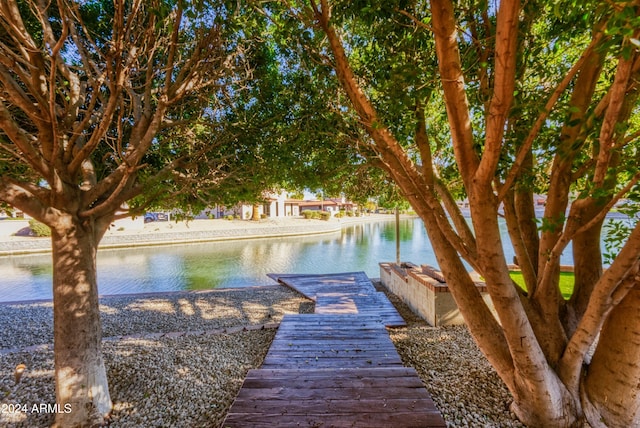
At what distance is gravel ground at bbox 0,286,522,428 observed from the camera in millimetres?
2805

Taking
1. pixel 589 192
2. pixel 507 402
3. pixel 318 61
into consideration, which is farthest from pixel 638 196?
pixel 318 61

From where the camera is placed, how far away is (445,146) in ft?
15.7

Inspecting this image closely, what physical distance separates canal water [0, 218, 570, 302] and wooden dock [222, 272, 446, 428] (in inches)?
241

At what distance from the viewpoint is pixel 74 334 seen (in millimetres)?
2746

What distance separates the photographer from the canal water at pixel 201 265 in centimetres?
951

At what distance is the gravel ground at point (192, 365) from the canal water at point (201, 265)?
346 centimetres

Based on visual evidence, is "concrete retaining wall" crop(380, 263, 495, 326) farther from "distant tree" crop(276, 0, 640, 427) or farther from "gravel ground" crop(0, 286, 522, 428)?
"distant tree" crop(276, 0, 640, 427)

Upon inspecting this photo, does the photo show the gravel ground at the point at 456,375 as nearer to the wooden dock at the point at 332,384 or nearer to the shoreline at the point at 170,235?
the wooden dock at the point at 332,384

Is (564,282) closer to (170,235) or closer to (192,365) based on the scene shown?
(192,365)

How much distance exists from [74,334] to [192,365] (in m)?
1.42

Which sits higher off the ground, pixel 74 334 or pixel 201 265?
pixel 74 334

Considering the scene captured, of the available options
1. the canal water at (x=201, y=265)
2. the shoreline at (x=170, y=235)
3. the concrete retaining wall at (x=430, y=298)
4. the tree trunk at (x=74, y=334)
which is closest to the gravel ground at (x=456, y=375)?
the concrete retaining wall at (x=430, y=298)

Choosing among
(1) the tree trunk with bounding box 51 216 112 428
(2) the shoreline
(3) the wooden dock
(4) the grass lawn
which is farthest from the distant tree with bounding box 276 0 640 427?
(2) the shoreline

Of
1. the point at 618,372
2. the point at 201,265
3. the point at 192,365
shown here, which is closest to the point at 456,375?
the point at 618,372
